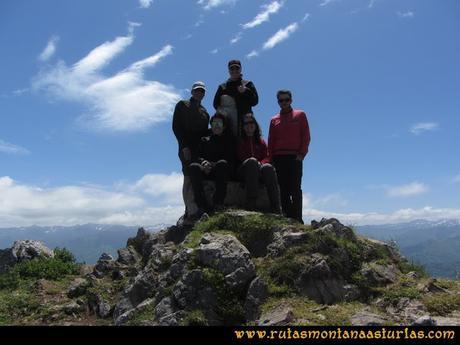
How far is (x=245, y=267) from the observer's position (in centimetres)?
1212

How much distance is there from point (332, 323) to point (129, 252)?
11.2 metres

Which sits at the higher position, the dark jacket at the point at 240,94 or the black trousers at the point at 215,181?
the dark jacket at the point at 240,94

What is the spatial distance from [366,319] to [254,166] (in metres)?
7.27

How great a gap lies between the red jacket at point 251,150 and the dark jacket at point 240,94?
107 centimetres

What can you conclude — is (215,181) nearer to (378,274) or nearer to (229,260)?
(229,260)

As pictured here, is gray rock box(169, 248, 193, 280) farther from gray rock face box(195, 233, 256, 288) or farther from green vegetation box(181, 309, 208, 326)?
green vegetation box(181, 309, 208, 326)

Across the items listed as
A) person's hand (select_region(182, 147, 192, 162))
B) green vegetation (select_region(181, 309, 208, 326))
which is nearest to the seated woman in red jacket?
person's hand (select_region(182, 147, 192, 162))

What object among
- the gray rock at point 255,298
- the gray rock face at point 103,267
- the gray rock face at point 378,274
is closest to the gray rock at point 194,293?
the gray rock at point 255,298

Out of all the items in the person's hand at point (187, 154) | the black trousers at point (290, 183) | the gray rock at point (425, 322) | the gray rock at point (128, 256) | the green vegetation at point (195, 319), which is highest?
the person's hand at point (187, 154)

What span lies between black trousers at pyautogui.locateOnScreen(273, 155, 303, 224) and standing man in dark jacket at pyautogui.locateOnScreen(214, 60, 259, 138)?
7.06 feet

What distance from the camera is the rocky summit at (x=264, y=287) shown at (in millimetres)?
10875

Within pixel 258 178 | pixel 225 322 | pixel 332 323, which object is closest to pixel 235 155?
pixel 258 178

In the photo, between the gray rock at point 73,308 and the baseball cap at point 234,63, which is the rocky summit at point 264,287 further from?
the baseball cap at point 234,63

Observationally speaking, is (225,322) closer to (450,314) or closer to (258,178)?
(450,314)
